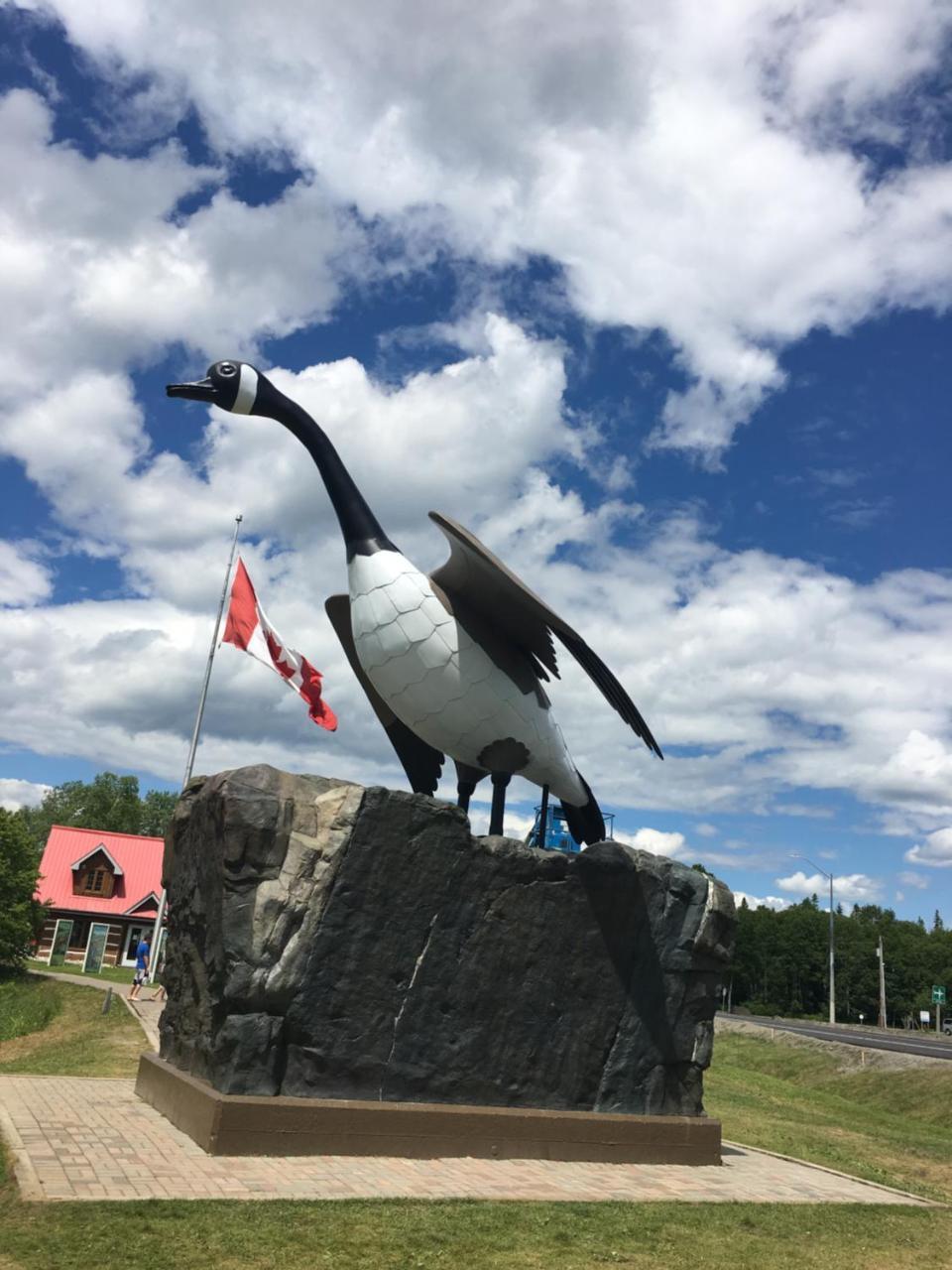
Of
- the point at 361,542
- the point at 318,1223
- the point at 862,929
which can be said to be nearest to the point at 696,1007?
the point at 318,1223

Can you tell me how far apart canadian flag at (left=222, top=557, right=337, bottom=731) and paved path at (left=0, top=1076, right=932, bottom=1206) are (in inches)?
263

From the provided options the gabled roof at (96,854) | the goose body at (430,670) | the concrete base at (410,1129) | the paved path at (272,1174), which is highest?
the goose body at (430,670)

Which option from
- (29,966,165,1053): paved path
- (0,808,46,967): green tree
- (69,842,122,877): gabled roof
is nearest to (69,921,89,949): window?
(69,842,122,877): gabled roof

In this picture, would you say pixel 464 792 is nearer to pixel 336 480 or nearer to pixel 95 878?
pixel 336 480

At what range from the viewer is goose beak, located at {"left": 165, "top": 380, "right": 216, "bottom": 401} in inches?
366

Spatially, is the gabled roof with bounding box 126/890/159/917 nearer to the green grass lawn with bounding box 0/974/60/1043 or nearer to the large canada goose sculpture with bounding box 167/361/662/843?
the green grass lawn with bounding box 0/974/60/1043

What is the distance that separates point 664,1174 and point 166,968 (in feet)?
16.0

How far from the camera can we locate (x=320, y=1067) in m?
7.30

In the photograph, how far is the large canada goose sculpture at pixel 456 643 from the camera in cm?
820

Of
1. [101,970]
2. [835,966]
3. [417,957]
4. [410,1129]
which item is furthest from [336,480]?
[835,966]

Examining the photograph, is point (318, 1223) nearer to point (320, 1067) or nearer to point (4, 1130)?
point (320, 1067)

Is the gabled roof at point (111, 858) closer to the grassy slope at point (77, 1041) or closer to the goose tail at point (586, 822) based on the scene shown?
the grassy slope at point (77, 1041)

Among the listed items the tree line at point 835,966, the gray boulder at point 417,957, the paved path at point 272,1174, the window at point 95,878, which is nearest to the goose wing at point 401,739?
the gray boulder at point 417,957

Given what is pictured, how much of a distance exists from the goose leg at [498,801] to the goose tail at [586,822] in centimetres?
85
